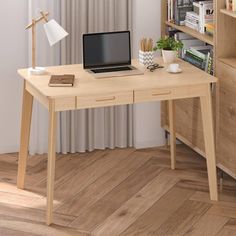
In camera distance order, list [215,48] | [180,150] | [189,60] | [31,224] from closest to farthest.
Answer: [31,224] < [215,48] < [189,60] < [180,150]

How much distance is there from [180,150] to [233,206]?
0.98 metres

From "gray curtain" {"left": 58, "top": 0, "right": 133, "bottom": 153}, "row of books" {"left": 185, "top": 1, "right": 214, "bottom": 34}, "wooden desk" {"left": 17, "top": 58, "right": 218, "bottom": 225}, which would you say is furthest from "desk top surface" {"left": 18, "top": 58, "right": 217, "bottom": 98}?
"gray curtain" {"left": 58, "top": 0, "right": 133, "bottom": 153}

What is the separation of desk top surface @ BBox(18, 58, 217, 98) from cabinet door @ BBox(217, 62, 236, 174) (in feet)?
0.36

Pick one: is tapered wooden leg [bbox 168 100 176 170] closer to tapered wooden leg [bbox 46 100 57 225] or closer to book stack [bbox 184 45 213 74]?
book stack [bbox 184 45 213 74]

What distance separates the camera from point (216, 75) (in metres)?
4.74

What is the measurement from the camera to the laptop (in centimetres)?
465

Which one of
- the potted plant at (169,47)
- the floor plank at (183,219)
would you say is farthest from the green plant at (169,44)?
the floor plank at (183,219)

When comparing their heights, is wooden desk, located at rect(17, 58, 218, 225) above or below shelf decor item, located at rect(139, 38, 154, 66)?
below

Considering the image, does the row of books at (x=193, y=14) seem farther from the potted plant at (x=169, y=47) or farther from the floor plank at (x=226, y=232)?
the floor plank at (x=226, y=232)

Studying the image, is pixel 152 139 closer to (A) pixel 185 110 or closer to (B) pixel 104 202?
(A) pixel 185 110

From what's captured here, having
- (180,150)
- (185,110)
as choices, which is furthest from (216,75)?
(180,150)

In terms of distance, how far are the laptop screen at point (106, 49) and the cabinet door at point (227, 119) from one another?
537 millimetres

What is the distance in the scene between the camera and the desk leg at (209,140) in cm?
451

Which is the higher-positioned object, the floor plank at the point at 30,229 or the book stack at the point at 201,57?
the book stack at the point at 201,57
